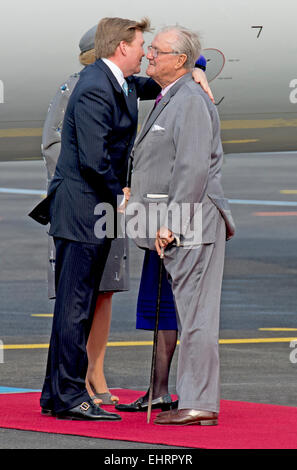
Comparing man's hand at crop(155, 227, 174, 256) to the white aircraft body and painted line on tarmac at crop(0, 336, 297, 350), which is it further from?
the white aircraft body

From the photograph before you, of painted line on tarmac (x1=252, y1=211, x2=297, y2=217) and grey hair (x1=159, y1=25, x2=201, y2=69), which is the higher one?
grey hair (x1=159, y1=25, x2=201, y2=69)

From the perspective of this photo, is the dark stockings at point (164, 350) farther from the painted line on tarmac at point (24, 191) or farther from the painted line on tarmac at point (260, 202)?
the painted line on tarmac at point (24, 191)

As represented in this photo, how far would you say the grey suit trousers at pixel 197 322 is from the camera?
6.71m

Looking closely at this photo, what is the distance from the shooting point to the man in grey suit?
6660mm

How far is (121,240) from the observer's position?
7.57 meters

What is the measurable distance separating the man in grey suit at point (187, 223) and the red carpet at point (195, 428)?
0.15 metres

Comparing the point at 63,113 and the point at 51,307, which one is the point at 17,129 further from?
the point at 63,113

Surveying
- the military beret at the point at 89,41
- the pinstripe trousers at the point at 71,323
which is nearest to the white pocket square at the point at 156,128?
the pinstripe trousers at the point at 71,323

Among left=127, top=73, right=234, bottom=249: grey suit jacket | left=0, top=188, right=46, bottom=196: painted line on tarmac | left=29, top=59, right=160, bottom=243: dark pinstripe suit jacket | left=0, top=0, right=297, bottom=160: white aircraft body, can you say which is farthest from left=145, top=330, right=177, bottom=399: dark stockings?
left=0, top=188, right=46, bottom=196: painted line on tarmac

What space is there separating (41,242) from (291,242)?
109 inches

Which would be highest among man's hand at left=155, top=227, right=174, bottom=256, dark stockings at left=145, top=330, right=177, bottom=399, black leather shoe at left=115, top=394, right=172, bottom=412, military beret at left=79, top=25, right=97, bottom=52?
military beret at left=79, top=25, right=97, bottom=52

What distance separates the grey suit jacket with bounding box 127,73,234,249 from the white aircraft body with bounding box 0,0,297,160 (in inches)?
301

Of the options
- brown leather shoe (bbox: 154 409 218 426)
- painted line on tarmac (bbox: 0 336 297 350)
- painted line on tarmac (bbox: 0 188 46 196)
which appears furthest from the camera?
painted line on tarmac (bbox: 0 188 46 196)
